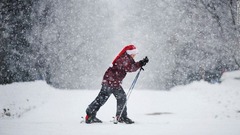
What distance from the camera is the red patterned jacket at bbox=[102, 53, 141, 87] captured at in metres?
5.58

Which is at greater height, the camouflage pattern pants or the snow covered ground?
the camouflage pattern pants

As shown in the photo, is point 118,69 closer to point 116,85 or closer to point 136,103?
point 116,85

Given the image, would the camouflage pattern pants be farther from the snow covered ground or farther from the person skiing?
the snow covered ground

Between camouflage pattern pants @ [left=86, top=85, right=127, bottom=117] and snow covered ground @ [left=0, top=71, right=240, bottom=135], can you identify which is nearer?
camouflage pattern pants @ [left=86, top=85, right=127, bottom=117]

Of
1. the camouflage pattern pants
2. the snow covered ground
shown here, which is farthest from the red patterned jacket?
the snow covered ground

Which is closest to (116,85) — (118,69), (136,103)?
(118,69)

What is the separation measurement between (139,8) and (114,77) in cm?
1016

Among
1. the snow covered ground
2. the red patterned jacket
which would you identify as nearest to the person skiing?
the red patterned jacket

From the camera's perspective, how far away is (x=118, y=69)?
5.70m

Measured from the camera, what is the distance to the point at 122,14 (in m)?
15.4

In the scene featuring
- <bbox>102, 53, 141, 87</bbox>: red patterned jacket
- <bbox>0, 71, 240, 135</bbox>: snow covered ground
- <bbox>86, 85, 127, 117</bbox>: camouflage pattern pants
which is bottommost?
<bbox>0, 71, 240, 135</bbox>: snow covered ground

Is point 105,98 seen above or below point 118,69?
below

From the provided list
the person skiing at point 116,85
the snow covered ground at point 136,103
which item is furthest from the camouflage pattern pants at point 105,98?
the snow covered ground at point 136,103

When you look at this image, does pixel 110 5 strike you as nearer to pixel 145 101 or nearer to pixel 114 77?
pixel 145 101
